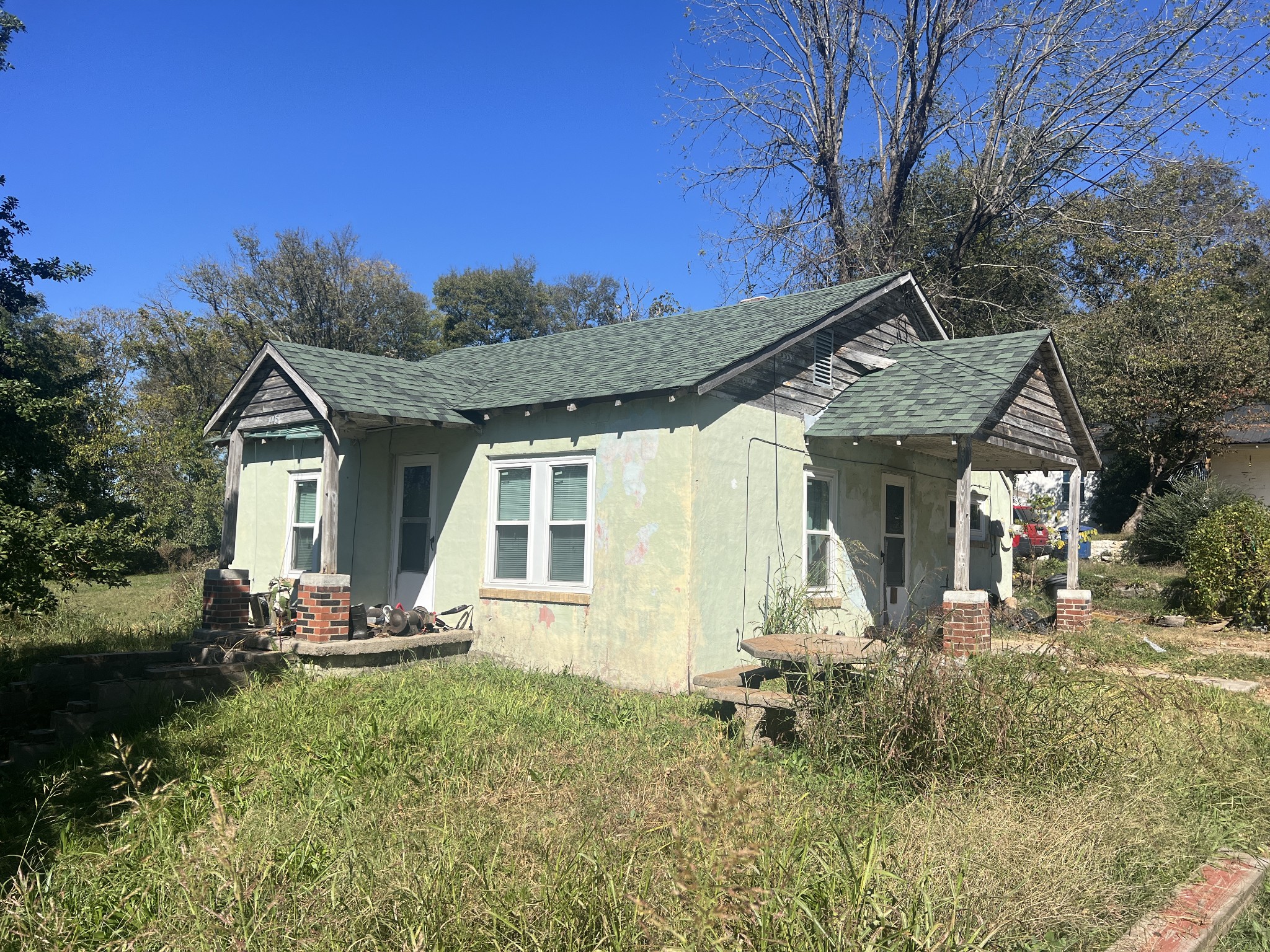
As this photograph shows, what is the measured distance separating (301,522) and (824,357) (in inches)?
308

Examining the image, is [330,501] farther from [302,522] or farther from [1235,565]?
[1235,565]

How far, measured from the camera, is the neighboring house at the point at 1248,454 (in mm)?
23641

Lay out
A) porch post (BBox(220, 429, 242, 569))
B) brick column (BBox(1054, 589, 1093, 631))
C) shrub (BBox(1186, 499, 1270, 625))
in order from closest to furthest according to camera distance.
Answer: porch post (BBox(220, 429, 242, 569)) < brick column (BBox(1054, 589, 1093, 631)) < shrub (BBox(1186, 499, 1270, 625))

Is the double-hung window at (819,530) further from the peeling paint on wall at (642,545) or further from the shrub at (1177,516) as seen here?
the shrub at (1177,516)

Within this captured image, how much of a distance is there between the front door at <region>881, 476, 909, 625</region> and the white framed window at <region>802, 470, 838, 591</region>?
121 centimetres

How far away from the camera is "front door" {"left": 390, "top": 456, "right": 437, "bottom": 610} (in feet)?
37.8

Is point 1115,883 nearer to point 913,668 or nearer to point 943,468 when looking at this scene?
point 913,668

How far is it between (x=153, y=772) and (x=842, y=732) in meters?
4.60

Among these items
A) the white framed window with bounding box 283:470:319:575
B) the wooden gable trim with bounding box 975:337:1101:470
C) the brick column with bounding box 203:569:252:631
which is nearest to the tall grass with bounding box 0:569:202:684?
the brick column with bounding box 203:569:252:631

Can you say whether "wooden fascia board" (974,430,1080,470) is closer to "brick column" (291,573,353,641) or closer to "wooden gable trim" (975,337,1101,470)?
"wooden gable trim" (975,337,1101,470)

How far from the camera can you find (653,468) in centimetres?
925

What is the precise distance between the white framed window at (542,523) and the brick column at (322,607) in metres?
1.92

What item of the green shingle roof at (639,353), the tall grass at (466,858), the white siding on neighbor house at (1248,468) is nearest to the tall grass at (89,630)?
the tall grass at (466,858)

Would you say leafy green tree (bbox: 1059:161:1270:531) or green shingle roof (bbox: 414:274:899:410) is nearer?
green shingle roof (bbox: 414:274:899:410)
